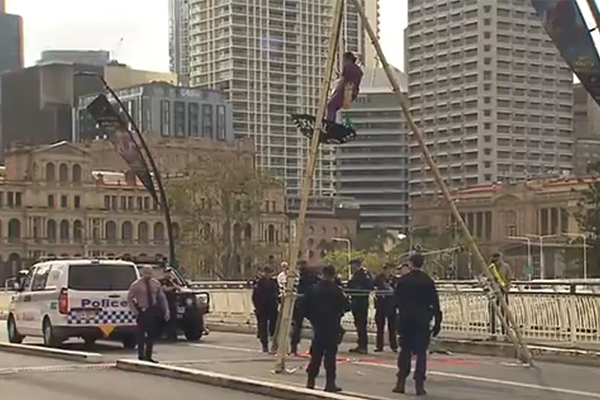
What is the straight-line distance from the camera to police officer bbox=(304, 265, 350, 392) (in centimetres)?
1537

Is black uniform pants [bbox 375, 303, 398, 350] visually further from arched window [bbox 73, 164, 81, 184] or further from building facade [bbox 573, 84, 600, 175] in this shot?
building facade [bbox 573, 84, 600, 175]

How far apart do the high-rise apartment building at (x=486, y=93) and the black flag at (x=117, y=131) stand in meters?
78.7

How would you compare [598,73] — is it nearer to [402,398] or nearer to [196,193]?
[402,398]

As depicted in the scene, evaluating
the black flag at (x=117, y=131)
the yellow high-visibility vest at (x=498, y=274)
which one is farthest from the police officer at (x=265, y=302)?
the black flag at (x=117, y=131)

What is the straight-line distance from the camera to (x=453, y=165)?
6176 inches

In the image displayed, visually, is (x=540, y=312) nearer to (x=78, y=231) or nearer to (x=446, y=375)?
(x=446, y=375)

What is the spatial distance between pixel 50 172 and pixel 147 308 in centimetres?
10535

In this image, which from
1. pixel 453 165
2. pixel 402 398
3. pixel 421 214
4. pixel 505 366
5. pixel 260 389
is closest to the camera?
pixel 402 398

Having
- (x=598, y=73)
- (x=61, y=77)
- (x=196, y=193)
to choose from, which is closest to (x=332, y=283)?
(x=598, y=73)

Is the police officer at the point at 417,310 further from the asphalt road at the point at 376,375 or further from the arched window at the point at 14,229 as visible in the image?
the arched window at the point at 14,229

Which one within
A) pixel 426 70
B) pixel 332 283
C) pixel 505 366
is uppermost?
pixel 426 70

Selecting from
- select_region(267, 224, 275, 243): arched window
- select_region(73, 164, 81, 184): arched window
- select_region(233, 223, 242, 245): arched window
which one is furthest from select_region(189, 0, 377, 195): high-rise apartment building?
select_region(73, 164, 81, 184): arched window

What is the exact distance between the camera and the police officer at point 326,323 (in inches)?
605

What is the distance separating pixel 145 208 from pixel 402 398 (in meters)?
108
